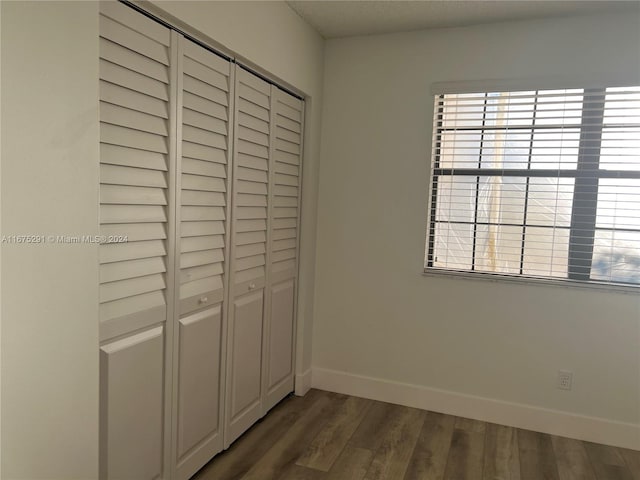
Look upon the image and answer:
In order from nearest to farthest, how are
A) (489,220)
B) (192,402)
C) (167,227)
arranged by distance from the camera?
Answer: (167,227), (192,402), (489,220)

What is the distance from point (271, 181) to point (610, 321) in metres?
2.10

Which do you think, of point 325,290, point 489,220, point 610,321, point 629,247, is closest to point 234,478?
point 325,290

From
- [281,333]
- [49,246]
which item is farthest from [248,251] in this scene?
[49,246]

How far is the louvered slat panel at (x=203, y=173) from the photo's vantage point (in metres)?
2.02

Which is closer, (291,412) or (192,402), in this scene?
(192,402)

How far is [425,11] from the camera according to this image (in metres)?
2.72

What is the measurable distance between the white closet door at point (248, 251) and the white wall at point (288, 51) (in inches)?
6.5

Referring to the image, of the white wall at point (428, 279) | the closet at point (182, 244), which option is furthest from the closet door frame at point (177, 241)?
the white wall at point (428, 279)

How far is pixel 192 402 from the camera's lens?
7.23ft

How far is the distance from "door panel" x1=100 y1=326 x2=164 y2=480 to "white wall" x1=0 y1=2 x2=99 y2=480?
0.23 meters

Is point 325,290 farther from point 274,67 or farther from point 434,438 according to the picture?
point 274,67

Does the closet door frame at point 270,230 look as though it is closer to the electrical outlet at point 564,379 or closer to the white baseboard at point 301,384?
the white baseboard at point 301,384

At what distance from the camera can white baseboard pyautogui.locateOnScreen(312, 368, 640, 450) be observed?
9.05 feet

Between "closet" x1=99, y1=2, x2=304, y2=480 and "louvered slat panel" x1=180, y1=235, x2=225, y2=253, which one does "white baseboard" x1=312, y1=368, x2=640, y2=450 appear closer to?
"closet" x1=99, y1=2, x2=304, y2=480
